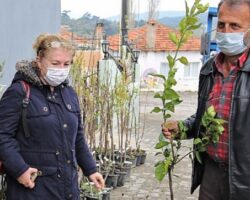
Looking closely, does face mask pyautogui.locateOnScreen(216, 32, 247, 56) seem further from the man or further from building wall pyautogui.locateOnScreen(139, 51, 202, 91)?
building wall pyautogui.locateOnScreen(139, 51, 202, 91)

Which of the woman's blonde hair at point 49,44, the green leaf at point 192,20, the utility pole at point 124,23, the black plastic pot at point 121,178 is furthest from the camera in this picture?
the utility pole at point 124,23

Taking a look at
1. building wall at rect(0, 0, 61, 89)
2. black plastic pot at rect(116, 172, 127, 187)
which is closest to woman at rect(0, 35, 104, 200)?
building wall at rect(0, 0, 61, 89)

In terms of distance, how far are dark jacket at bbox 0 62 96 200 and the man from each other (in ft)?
2.08

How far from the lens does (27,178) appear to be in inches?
102

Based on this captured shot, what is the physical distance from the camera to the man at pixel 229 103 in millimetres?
2434

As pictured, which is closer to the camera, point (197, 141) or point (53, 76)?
point (197, 141)

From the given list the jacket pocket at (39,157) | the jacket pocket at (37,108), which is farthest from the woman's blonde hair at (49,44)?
the jacket pocket at (39,157)

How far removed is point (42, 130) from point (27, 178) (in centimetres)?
29

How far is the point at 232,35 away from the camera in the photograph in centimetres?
253

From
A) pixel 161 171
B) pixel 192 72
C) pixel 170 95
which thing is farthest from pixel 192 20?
Result: pixel 192 72

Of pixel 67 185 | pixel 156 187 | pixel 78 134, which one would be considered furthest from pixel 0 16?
pixel 156 187

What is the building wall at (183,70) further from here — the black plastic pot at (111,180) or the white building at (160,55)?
the black plastic pot at (111,180)

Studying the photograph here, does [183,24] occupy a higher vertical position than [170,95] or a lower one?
A: higher

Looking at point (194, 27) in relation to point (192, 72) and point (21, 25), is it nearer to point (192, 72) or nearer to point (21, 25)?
point (21, 25)
